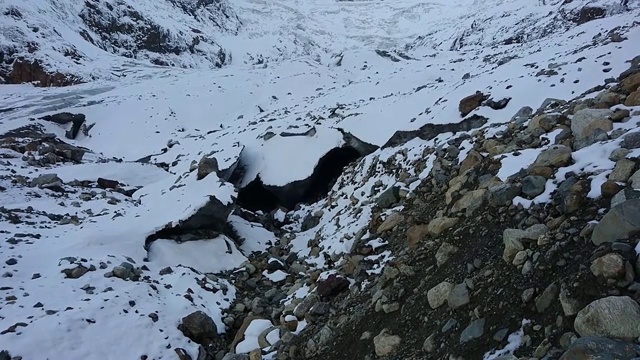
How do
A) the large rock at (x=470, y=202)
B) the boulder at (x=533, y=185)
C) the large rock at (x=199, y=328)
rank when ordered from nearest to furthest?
the boulder at (x=533, y=185) → the large rock at (x=470, y=202) → the large rock at (x=199, y=328)

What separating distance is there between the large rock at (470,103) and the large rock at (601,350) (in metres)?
7.71

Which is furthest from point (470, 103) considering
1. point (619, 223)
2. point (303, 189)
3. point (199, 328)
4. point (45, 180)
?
point (45, 180)

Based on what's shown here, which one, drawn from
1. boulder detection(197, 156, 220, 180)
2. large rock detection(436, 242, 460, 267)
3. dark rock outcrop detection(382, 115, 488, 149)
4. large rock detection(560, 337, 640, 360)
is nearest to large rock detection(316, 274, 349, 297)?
large rock detection(436, 242, 460, 267)

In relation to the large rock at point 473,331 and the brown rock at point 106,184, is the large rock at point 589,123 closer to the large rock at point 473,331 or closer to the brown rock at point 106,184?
the large rock at point 473,331

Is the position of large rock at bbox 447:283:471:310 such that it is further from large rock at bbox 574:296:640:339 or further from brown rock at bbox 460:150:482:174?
brown rock at bbox 460:150:482:174

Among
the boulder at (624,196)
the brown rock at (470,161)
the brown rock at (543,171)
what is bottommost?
the brown rock at (470,161)

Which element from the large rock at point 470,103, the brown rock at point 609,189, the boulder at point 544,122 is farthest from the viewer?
the large rock at point 470,103

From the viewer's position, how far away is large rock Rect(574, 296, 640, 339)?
282cm

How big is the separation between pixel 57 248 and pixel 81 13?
160ft

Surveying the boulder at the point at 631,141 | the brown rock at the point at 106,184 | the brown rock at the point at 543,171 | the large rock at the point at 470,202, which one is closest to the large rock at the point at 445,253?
the large rock at the point at 470,202

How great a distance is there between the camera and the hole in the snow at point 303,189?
12622 mm

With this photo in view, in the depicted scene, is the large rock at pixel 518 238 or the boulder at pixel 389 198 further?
the boulder at pixel 389 198

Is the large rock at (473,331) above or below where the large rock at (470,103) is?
above

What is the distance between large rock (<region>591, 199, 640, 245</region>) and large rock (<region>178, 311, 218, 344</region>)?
539cm
